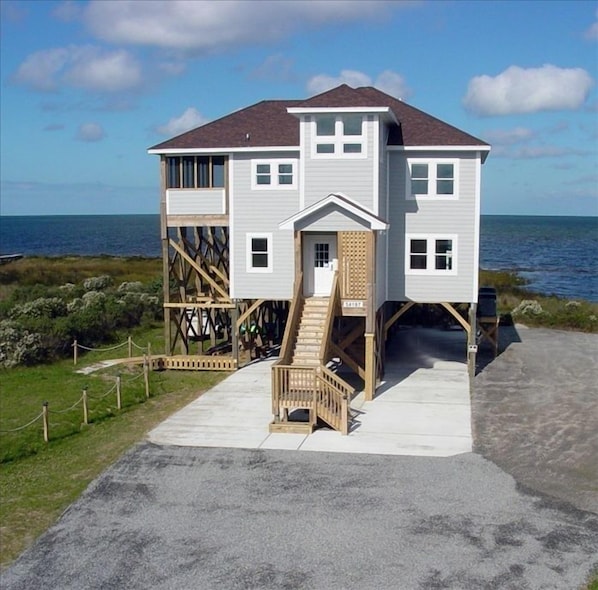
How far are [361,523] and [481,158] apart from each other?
13.0 metres

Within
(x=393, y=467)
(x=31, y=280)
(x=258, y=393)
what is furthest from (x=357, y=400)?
(x=31, y=280)

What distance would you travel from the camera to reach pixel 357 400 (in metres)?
19.6

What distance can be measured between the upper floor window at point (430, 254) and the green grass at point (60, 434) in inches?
257

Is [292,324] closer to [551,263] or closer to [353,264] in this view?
[353,264]

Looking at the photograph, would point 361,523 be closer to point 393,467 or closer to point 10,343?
point 393,467

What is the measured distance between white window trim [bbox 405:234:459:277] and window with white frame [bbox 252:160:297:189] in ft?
12.2

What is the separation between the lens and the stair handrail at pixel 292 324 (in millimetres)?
18645

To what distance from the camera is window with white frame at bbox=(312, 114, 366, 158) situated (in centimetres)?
2042

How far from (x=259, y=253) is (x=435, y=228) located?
518 cm

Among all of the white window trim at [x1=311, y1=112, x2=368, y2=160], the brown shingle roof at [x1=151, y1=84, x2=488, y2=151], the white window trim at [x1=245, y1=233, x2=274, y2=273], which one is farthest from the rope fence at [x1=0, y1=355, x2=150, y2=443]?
the white window trim at [x1=311, y1=112, x2=368, y2=160]

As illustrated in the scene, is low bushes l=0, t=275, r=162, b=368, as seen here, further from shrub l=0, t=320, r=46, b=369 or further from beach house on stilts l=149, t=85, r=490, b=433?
beach house on stilts l=149, t=85, r=490, b=433

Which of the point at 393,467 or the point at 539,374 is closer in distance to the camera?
the point at 393,467

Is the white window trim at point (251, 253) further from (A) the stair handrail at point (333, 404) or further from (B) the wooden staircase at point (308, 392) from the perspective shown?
(A) the stair handrail at point (333, 404)

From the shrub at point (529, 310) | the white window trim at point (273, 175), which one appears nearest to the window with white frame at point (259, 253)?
the white window trim at point (273, 175)
